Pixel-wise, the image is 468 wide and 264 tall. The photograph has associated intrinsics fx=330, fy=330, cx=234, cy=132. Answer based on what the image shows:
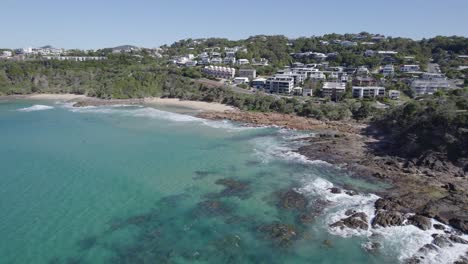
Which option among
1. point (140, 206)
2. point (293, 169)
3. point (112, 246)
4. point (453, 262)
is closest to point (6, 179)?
point (140, 206)

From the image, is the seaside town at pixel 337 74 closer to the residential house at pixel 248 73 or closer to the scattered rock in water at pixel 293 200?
the residential house at pixel 248 73

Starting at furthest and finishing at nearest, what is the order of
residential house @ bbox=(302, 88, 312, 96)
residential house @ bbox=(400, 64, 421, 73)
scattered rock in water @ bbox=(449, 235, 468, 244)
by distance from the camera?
1. residential house @ bbox=(400, 64, 421, 73)
2. residential house @ bbox=(302, 88, 312, 96)
3. scattered rock in water @ bbox=(449, 235, 468, 244)

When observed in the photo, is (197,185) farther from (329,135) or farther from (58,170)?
(329,135)

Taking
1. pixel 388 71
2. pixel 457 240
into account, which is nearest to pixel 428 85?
pixel 388 71

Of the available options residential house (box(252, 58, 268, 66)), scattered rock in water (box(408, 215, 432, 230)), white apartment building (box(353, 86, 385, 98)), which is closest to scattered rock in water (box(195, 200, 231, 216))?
scattered rock in water (box(408, 215, 432, 230))

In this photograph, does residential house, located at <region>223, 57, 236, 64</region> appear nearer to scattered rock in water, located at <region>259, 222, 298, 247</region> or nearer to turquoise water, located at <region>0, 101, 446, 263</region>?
turquoise water, located at <region>0, 101, 446, 263</region>

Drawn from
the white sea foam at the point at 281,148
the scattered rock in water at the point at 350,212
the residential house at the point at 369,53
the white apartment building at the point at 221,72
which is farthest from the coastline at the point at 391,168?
the residential house at the point at 369,53
